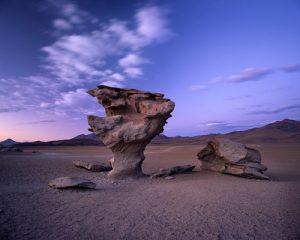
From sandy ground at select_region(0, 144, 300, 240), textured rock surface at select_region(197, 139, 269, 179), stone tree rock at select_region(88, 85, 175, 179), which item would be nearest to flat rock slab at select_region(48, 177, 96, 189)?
sandy ground at select_region(0, 144, 300, 240)

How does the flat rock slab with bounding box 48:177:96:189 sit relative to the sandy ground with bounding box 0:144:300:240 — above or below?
above

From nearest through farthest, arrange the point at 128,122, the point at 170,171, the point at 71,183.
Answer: the point at 71,183 → the point at 128,122 → the point at 170,171

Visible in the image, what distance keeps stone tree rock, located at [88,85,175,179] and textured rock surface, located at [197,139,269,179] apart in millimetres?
3136

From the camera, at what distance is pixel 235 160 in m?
12.6

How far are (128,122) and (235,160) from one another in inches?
205

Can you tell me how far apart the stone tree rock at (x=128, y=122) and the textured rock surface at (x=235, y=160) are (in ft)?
10.3

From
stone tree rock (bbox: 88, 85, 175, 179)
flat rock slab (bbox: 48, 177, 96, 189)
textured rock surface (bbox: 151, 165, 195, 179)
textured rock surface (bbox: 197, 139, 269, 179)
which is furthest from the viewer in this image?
textured rock surface (bbox: 151, 165, 195, 179)

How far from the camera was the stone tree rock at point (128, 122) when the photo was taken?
12.2 meters

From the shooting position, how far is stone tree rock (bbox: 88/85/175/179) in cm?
1223

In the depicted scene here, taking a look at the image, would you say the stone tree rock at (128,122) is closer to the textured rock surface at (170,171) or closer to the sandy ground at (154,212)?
the textured rock surface at (170,171)

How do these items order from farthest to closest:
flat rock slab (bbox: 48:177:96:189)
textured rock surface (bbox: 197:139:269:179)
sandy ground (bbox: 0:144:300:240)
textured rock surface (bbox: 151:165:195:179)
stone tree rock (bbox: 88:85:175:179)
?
textured rock surface (bbox: 151:165:195:179) < textured rock surface (bbox: 197:139:269:179) < stone tree rock (bbox: 88:85:175:179) < flat rock slab (bbox: 48:177:96:189) < sandy ground (bbox: 0:144:300:240)

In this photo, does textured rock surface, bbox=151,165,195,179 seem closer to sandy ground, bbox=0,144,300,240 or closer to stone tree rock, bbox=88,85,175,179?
stone tree rock, bbox=88,85,175,179

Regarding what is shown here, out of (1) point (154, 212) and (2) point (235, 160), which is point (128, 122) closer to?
(2) point (235, 160)

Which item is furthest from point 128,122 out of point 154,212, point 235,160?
point 154,212
